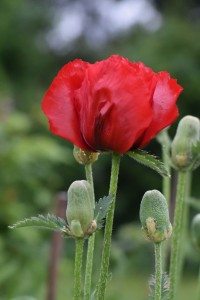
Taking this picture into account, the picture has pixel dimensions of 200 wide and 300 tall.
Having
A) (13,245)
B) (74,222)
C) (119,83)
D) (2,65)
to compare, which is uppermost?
(2,65)

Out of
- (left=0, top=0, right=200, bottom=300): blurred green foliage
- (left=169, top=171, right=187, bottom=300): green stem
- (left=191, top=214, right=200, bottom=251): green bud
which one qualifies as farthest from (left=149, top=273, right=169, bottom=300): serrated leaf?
(left=0, top=0, right=200, bottom=300): blurred green foliage

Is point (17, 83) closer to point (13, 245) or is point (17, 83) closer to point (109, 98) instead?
point (13, 245)

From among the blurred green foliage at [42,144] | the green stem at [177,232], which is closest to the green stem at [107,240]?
the green stem at [177,232]

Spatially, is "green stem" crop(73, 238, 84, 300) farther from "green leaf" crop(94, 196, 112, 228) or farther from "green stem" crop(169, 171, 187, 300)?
"green stem" crop(169, 171, 187, 300)

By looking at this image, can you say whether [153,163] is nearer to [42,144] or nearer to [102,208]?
[102,208]

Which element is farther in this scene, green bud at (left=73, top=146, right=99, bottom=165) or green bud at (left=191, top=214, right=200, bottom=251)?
green bud at (left=191, top=214, right=200, bottom=251)

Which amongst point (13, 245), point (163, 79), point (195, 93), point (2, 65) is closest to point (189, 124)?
point (163, 79)

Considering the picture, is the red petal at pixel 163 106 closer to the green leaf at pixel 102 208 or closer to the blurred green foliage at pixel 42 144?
the green leaf at pixel 102 208
